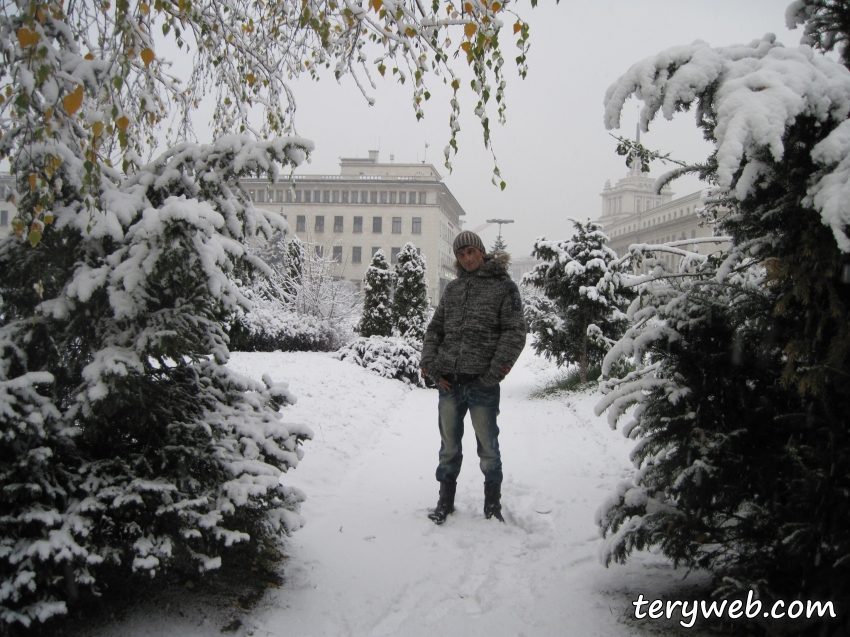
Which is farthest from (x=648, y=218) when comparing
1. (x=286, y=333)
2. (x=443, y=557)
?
A: (x=443, y=557)

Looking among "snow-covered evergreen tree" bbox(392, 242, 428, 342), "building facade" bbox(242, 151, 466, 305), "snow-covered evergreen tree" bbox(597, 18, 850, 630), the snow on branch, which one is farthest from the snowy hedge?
"building facade" bbox(242, 151, 466, 305)

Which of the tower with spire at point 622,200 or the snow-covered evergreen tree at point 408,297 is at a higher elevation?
the tower with spire at point 622,200

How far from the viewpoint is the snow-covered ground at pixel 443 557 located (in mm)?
2434

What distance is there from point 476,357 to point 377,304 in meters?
12.1

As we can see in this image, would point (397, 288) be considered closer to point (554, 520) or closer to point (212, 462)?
point (554, 520)

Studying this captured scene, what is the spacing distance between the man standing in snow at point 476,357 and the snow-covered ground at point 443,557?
1.16 ft

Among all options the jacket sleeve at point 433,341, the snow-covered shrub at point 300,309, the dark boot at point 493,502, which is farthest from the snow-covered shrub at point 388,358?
the dark boot at point 493,502

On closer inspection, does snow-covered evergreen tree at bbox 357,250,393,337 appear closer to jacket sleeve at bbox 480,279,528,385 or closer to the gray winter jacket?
the gray winter jacket

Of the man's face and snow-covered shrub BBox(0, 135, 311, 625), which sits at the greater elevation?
the man's face

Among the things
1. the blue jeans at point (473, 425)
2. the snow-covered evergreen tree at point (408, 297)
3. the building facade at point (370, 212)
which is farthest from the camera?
the building facade at point (370, 212)

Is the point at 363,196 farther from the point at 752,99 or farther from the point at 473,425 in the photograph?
the point at 752,99

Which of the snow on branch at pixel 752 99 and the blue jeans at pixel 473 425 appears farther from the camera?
the blue jeans at pixel 473 425

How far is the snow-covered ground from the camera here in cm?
243

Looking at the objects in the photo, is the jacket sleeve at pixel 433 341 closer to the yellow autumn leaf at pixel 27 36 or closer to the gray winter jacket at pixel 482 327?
the gray winter jacket at pixel 482 327
